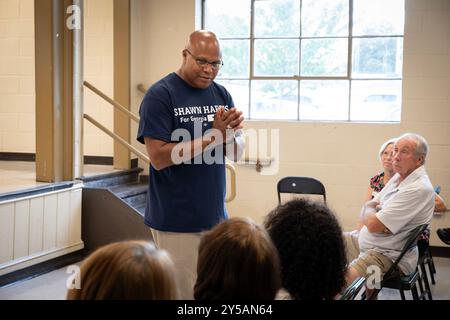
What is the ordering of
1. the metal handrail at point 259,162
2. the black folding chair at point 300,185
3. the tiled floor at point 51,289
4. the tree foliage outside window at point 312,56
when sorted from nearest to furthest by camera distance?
the tiled floor at point 51,289, the black folding chair at point 300,185, the tree foliage outside window at point 312,56, the metal handrail at point 259,162

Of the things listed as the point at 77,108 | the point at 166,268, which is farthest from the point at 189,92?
the point at 77,108

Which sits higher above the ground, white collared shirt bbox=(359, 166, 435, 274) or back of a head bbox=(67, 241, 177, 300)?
back of a head bbox=(67, 241, 177, 300)

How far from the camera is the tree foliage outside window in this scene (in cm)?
492

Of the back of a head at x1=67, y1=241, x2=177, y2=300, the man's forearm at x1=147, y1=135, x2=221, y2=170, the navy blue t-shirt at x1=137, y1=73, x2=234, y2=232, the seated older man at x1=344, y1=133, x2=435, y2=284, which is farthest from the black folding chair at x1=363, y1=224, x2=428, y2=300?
the back of a head at x1=67, y1=241, x2=177, y2=300

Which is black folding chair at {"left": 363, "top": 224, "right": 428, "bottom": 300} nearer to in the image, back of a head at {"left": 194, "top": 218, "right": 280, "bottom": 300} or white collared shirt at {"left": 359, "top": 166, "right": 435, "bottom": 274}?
white collared shirt at {"left": 359, "top": 166, "right": 435, "bottom": 274}

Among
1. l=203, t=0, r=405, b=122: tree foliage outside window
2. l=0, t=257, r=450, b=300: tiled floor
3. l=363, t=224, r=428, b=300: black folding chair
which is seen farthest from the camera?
l=203, t=0, r=405, b=122: tree foliage outside window

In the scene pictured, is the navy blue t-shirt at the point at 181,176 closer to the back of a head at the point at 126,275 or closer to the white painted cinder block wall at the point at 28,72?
the back of a head at the point at 126,275

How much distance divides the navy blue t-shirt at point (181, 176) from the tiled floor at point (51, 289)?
5.82ft

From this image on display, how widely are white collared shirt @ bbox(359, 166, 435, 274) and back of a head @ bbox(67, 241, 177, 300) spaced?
76.8 inches

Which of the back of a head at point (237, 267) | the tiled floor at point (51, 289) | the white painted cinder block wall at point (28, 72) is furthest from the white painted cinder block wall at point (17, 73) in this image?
the back of a head at point (237, 267)

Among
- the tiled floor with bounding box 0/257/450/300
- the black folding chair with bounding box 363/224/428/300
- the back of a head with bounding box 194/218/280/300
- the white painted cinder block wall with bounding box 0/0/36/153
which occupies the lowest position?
the tiled floor with bounding box 0/257/450/300

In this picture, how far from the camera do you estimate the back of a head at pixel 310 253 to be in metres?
1.49

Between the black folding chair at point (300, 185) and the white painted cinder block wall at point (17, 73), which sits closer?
the black folding chair at point (300, 185)

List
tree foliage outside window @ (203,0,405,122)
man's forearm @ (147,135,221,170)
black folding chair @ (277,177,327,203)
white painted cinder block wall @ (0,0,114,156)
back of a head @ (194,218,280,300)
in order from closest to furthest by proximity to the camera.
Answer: back of a head @ (194,218,280,300) → man's forearm @ (147,135,221,170) → black folding chair @ (277,177,327,203) → tree foliage outside window @ (203,0,405,122) → white painted cinder block wall @ (0,0,114,156)
